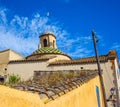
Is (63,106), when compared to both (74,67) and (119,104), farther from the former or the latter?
(74,67)

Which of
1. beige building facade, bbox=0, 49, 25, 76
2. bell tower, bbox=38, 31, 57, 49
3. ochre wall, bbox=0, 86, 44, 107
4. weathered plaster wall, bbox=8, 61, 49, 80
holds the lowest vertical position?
ochre wall, bbox=0, 86, 44, 107

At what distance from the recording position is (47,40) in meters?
33.3

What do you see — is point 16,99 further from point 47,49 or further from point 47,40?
point 47,40

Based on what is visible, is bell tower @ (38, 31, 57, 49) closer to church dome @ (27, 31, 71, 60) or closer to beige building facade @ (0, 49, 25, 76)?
church dome @ (27, 31, 71, 60)

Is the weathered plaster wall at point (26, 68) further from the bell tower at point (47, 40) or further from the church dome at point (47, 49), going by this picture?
the bell tower at point (47, 40)

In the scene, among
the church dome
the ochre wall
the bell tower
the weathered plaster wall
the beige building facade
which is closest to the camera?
the ochre wall

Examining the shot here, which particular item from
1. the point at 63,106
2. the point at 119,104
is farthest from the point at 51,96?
the point at 119,104

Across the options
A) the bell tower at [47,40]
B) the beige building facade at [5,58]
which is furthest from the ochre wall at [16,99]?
the bell tower at [47,40]

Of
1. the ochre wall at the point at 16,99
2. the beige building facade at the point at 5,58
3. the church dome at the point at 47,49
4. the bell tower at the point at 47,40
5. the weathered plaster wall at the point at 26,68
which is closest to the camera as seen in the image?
the ochre wall at the point at 16,99

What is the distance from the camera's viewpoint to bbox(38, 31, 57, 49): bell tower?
107 feet

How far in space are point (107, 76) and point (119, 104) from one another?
3.05 metres

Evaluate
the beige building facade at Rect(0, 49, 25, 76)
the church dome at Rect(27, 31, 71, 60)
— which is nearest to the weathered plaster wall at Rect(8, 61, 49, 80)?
the beige building facade at Rect(0, 49, 25, 76)

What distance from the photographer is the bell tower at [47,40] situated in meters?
32.8

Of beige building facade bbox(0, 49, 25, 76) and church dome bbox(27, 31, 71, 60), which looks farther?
church dome bbox(27, 31, 71, 60)
